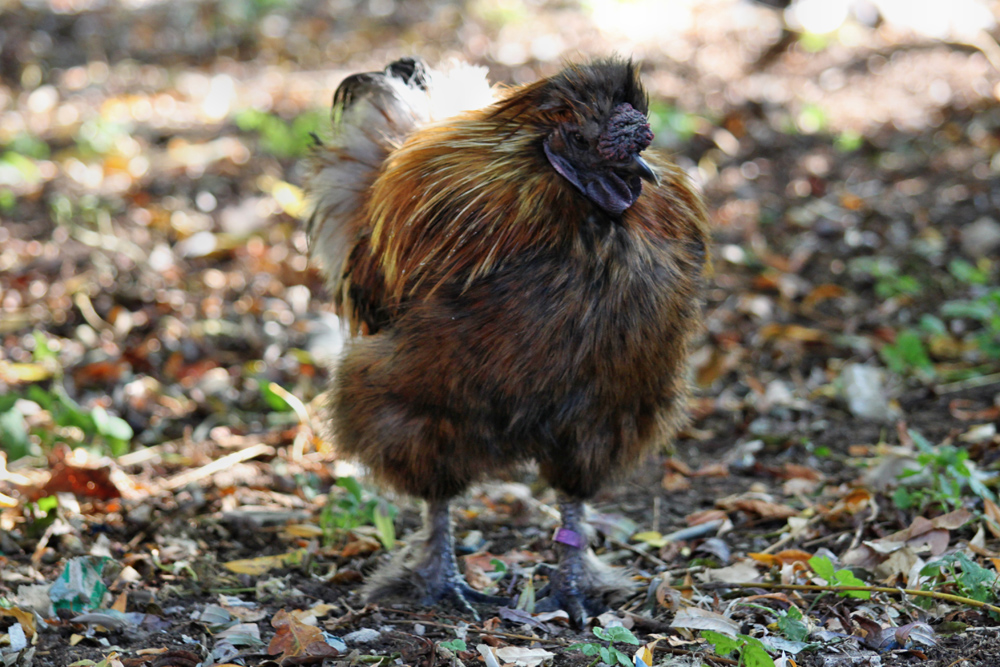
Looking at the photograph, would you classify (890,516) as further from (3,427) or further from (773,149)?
(773,149)

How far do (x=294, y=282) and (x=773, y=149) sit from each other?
4.06 metres

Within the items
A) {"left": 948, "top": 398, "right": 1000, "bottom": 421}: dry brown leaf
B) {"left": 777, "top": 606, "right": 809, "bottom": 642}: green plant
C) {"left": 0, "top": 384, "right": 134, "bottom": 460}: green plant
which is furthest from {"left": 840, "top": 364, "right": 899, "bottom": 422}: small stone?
{"left": 0, "top": 384, "right": 134, "bottom": 460}: green plant

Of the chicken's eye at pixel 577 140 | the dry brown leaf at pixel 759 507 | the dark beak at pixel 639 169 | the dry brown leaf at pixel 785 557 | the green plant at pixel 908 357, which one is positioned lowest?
the dry brown leaf at pixel 785 557

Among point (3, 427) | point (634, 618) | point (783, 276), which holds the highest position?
point (783, 276)

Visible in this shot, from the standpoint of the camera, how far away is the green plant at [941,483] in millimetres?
3579

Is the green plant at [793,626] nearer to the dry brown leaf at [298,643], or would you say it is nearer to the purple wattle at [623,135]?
the dry brown leaf at [298,643]

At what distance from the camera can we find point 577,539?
3605 mm

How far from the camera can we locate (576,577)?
3.57 meters

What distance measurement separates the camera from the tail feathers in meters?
3.77

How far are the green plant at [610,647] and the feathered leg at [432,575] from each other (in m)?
0.70

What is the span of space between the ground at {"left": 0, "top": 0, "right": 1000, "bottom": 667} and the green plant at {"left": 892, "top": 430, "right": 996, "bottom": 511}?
0.05ft

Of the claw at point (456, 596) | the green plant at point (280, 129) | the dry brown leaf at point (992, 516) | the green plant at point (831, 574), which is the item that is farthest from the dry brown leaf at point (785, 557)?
the green plant at point (280, 129)

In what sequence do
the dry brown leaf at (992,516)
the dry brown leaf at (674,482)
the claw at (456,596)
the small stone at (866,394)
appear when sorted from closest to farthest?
the dry brown leaf at (992,516)
the claw at (456,596)
the dry brown leaf at (674,482)
the small stone at (866,394)

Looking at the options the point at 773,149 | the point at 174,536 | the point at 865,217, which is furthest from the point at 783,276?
the point at 174,536
